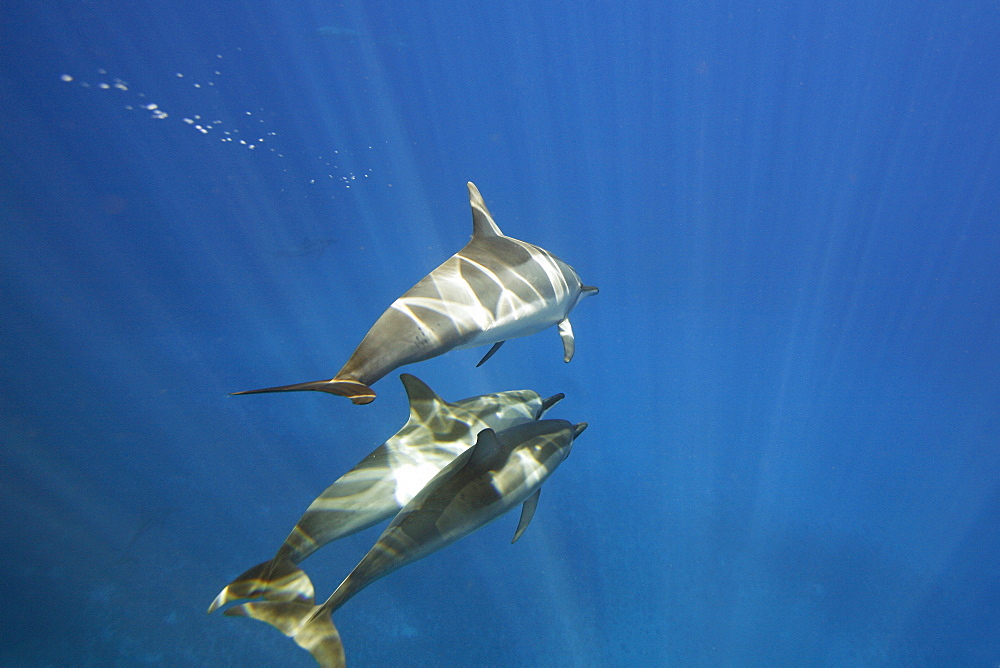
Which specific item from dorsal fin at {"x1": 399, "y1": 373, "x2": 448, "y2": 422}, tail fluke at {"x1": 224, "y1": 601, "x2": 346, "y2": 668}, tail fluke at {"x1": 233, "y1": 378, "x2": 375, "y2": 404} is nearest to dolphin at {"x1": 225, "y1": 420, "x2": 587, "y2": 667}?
tail fluke at {"x1": 224, "y1": 601, "x2": 346, "y2": 668}

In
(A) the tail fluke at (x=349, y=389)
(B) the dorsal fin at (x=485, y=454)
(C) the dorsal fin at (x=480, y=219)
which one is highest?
(C) the dorsal fin at (x=480, y=219)

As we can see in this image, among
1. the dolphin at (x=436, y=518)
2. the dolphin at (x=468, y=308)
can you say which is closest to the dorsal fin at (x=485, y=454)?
the dolphin at (x=436, y=518)

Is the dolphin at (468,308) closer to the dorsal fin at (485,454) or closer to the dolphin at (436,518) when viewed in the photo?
the dorsal fin at (485,454)

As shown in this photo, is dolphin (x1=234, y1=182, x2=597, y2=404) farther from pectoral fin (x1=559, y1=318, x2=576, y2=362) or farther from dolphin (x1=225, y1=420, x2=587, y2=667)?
dolphin (x1=225, y1=420, x2=587, y2=667)

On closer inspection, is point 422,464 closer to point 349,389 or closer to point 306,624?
point 306,624

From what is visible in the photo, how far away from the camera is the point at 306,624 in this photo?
1947 mm

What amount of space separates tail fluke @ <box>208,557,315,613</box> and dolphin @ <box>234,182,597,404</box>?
0.91m

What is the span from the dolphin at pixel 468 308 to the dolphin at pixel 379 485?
47cm

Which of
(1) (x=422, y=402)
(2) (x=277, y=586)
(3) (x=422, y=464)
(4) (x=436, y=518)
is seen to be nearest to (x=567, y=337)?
(1) (x=422, y=402)

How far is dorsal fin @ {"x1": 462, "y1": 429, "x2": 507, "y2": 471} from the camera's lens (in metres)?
2.20

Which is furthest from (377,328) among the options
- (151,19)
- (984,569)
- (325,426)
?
(151,19)

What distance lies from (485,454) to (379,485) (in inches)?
25.2

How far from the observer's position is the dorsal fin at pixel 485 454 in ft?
7.22

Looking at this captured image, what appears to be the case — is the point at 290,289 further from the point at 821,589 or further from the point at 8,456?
the point at 821,589
